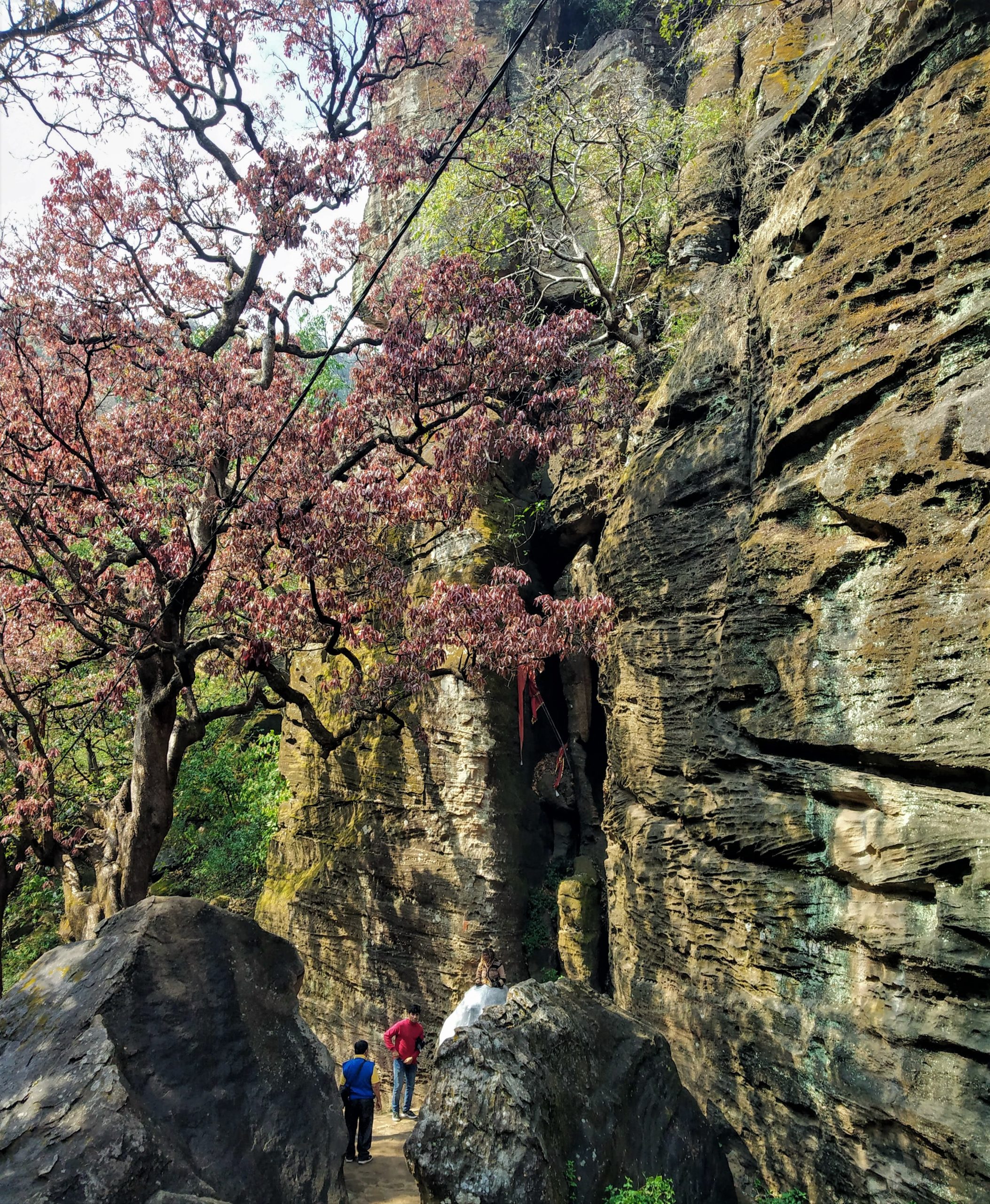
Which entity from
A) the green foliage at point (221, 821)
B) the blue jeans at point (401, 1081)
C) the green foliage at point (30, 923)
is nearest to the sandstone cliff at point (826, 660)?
the blue jeans at point (401, 1081)

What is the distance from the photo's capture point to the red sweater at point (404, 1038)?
30.0ft

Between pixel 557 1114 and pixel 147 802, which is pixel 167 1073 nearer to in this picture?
pixel 557 1114

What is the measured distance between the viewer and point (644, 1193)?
552 cm

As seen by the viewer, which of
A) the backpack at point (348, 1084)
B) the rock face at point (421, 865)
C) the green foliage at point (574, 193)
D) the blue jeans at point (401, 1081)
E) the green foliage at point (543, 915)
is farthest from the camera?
the green foliage at point (574, 193)

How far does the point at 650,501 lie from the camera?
9.80 metres

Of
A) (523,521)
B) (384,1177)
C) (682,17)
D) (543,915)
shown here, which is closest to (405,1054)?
(384,1177)

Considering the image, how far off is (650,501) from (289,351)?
6735mm

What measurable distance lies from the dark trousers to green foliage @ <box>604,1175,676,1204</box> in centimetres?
293

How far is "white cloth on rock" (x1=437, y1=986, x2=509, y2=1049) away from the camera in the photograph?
7.94 meters

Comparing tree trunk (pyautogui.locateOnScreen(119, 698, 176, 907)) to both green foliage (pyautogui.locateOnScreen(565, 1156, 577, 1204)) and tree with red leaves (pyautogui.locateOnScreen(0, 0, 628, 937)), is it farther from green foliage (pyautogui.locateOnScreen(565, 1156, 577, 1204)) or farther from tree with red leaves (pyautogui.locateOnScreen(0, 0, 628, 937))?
green foliage (pyautogui.locateOnScreen(565, 1156, 577, 1204))

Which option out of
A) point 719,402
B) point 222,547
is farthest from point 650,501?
point 222,547

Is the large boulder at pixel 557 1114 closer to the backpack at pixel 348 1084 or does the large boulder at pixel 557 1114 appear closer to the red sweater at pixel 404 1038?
the backpack at pixel 348 1084

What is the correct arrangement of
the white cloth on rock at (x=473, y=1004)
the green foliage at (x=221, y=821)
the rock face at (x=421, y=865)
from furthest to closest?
the green foliage at (x=221, y=821) < the rock face at (x=421, y=865) < the white cloth on rock at (x=473, y=1004)

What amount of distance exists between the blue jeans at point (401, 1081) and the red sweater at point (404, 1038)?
0.11 m
